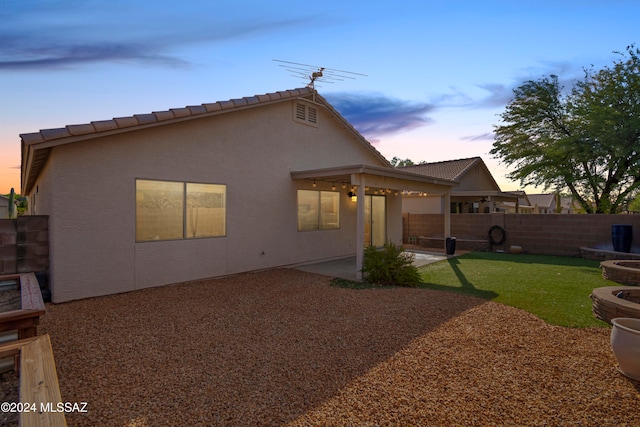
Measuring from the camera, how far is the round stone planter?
11.1 feet

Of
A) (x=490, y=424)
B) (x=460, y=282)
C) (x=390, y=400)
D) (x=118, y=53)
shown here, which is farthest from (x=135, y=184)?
(x=460, y=282)

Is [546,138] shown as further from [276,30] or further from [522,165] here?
[276,30]

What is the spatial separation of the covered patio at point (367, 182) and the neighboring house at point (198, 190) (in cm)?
4

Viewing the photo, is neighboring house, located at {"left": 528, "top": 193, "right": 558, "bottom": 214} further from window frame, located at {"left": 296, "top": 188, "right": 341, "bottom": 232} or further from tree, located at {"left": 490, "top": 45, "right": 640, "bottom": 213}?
window frame, located at {"left": 296, "top": 188, "right": 341, "bottom": 232}

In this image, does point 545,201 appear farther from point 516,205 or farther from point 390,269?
point 390,269

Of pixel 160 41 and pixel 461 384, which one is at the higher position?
pixel 160 41

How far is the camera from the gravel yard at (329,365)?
293 centimetres

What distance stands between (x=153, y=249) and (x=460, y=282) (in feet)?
24.0

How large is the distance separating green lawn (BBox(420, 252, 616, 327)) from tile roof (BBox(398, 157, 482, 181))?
10808 millimetres

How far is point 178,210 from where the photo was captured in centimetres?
788

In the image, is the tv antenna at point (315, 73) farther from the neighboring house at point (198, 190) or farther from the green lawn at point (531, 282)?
the green lawn at point (531, 282)

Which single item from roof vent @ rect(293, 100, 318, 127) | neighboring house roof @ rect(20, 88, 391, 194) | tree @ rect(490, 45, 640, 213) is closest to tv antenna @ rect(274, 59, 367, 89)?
roof vent @ rect(293, 100, 318, 127)

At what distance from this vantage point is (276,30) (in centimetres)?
963

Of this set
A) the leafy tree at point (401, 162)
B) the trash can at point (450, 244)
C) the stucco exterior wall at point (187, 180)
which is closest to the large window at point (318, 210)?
the stucco exterior wall at point (187, 180)
